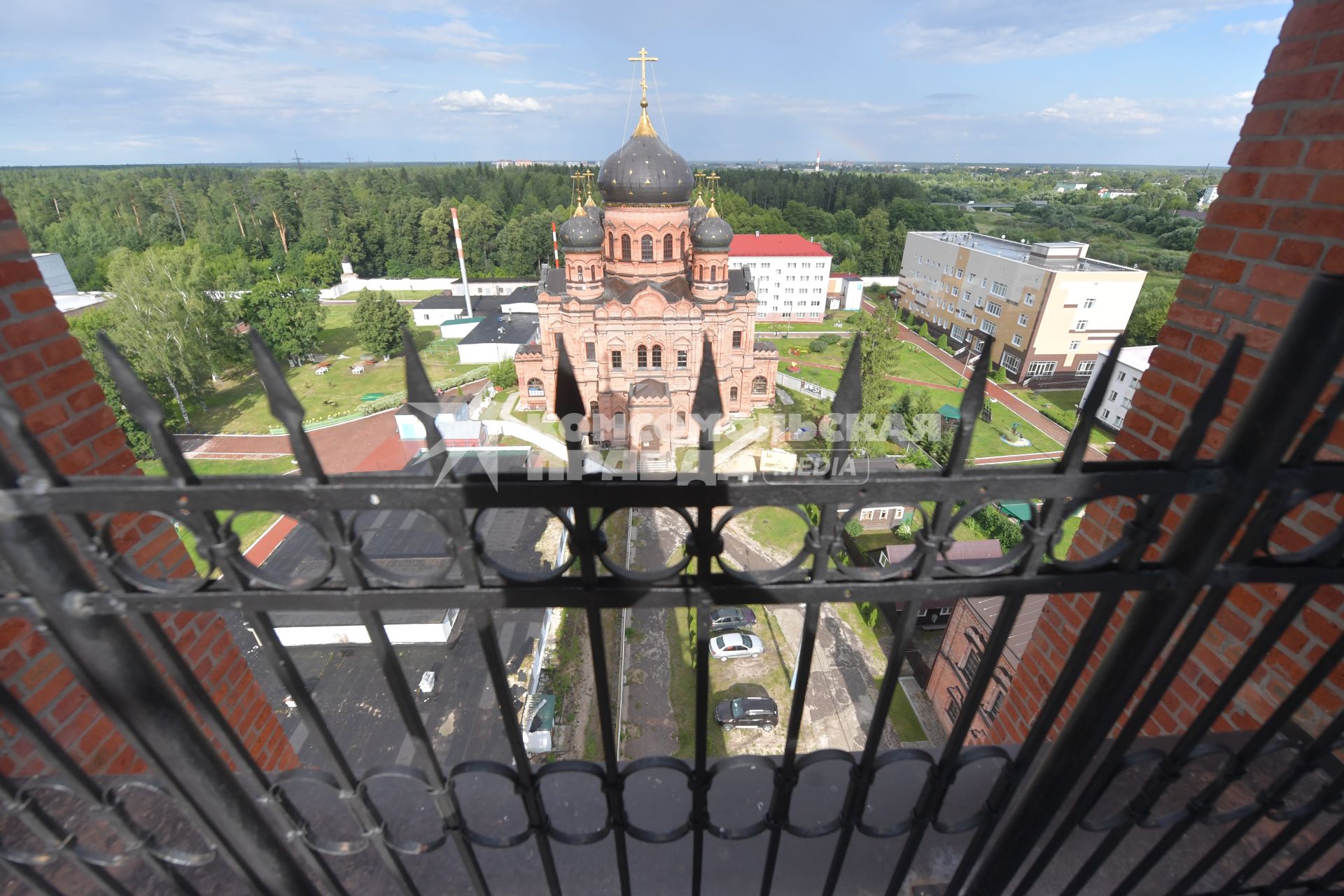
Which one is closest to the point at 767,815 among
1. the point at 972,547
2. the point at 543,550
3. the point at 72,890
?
the point at 72,890

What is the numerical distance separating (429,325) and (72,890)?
130 feet

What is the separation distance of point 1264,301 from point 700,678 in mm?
2678

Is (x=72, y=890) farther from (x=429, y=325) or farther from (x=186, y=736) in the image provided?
(x=429, y=325)

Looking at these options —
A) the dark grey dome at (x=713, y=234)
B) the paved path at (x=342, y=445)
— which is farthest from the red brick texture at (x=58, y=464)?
the dark grey dome at (x=713, y=234)

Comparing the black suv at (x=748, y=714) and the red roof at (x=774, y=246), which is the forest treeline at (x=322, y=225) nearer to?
the red roof at (x=774, y=246)

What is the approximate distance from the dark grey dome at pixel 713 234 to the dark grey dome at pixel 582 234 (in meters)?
3.65

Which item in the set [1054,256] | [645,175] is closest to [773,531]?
[645,175]

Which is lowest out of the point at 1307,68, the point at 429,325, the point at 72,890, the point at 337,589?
the point at 429,325

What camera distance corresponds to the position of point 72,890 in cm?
205

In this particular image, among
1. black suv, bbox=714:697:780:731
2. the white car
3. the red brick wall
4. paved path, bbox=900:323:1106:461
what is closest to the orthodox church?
the white car

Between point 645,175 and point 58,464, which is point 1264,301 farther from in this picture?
point 645,175

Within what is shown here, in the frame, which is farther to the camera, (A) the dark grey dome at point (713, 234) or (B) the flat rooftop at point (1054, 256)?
(B) the flat rooftop at point (1054, 256)

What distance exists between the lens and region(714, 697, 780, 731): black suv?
10.7 metres

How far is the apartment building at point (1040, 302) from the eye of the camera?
87.8 ft
